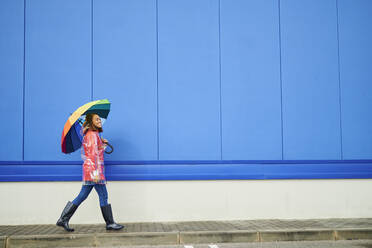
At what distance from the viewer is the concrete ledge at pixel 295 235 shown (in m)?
5.85

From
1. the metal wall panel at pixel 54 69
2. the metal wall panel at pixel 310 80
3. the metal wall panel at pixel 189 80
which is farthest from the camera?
the metal wall panel at pixel 310 80

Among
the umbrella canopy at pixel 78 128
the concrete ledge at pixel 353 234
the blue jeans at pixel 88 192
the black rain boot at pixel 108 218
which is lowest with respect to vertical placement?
the concrete ledge at pixel 353 234

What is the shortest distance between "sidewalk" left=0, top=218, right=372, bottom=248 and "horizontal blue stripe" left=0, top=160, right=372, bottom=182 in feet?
2.96

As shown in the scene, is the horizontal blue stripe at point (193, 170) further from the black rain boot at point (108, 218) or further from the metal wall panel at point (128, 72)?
the black rain boot at point (108, 218)

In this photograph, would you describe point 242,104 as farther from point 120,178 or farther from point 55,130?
point 55,130

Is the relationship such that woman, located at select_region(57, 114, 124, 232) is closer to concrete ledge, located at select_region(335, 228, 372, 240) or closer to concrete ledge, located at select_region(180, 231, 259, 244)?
concrete ledge, located at select_region(180, 231, 259, 244)

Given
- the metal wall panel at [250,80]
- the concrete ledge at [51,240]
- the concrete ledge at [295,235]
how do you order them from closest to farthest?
the concrete ledge at [51,240]
the concrete ledge at [295,235]
the metal wall panel at [250,80]

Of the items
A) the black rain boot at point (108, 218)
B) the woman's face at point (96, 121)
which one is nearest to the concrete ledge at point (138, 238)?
the black rain boot at point (108, 218)

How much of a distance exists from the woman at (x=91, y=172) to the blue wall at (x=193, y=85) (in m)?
0.95

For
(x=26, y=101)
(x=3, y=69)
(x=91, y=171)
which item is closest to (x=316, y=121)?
(x=91, y=171)

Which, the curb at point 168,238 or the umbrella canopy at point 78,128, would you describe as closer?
the curb at point 168,238

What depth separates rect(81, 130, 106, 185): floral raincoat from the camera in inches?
236

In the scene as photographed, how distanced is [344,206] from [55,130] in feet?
17.8

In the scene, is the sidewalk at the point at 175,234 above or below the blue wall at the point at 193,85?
below
